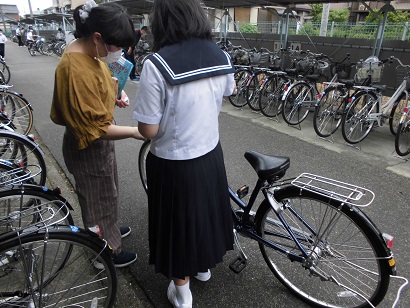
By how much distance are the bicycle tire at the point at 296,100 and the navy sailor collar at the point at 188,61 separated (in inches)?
184

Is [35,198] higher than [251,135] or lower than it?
higher

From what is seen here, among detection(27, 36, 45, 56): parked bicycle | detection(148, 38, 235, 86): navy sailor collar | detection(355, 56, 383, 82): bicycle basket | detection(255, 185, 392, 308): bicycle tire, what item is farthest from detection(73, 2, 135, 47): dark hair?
detection(27, 36, 45, 56): parked bicycle

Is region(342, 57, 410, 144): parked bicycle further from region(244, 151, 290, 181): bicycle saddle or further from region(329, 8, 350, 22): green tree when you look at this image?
region(329, 8, 350, 22): green tree

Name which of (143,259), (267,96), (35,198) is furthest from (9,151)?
(267,96)

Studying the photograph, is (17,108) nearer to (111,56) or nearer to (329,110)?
(111,56)

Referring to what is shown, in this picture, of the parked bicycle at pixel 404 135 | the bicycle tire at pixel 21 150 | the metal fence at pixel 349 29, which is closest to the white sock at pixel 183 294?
the bicycle tire at pixel 21 150

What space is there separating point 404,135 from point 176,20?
16.4 ft

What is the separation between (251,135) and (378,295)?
3.93 metres

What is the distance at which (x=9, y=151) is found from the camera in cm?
348

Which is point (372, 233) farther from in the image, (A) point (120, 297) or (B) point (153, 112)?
(A) point (120, 297)

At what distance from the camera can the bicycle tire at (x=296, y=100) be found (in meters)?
6.10

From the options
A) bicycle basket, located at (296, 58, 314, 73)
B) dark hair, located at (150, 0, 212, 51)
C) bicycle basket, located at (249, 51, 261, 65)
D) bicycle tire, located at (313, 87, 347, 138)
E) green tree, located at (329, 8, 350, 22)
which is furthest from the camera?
green tree, located at (329, 8, 350, 22)

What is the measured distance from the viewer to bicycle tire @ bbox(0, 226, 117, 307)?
1.56 m

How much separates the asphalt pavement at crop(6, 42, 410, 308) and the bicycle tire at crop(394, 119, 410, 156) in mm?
162
